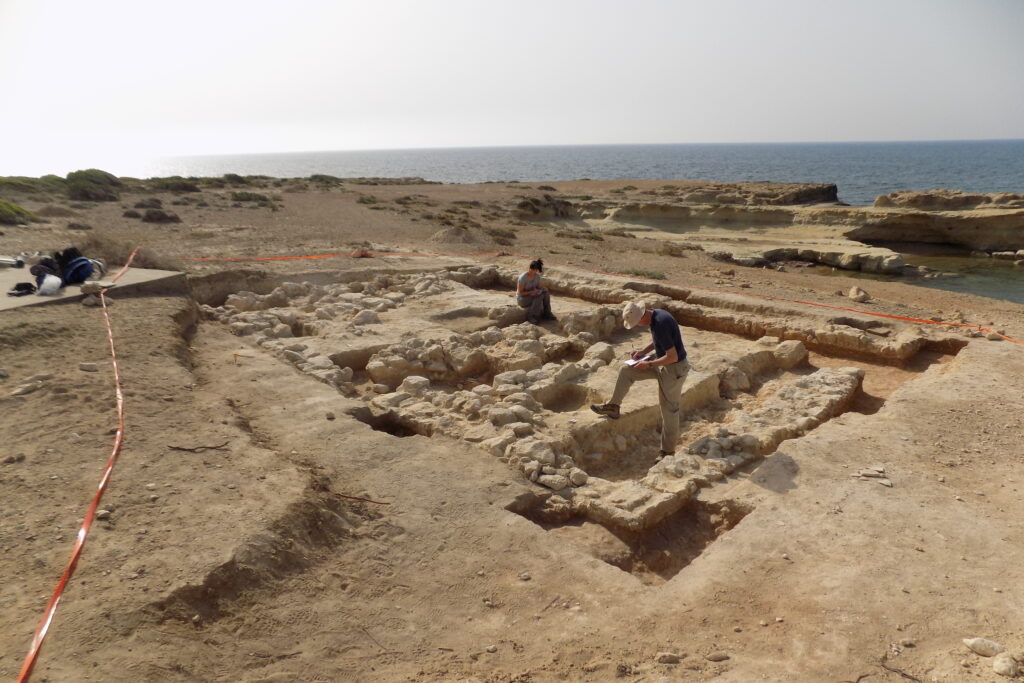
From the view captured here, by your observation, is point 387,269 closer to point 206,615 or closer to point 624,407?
point 624,407

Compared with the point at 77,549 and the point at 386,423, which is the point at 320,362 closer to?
the point at 386,423

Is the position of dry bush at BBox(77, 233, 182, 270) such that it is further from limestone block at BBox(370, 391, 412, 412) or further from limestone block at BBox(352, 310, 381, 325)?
limestone block at BBox(370, 391, 412, 412)

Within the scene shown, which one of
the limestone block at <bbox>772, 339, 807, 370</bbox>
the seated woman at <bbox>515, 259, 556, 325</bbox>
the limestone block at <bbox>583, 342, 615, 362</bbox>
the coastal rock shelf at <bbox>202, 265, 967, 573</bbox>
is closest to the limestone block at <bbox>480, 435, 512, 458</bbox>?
the coastal rock shelf at <bbox>202, 265, 967, 573</bbox>

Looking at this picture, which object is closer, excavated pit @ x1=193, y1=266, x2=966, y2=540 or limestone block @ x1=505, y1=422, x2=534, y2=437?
excavated pit @ x1=193, y1=266, x2=966, y2=540

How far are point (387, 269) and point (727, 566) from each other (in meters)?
9.54

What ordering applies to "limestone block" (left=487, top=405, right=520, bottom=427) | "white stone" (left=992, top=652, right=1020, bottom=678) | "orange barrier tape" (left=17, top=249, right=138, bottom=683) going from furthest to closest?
"limestone block" (left=487, top=405, right=520, bottom=427)
"white stone" (left=992, top=652, right=1020, bottom=678)
"orange barrier tape" (left=17, top=249, right=138, bottom=683)

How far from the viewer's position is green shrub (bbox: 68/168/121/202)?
999 inches

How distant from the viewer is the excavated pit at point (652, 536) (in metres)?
4.70

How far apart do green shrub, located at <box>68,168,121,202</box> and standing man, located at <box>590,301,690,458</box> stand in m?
26.5

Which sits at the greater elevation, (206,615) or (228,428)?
(228,428)

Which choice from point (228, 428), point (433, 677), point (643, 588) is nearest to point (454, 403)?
point (228, 428)

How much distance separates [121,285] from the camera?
353 inches

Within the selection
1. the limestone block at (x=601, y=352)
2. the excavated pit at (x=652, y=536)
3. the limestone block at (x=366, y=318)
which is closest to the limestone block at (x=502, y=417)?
the excavated pit at (x=652, y=536)

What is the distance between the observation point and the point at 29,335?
22.5 feet
